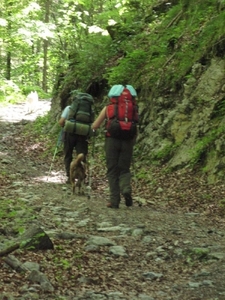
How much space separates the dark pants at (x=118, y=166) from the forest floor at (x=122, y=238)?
0.32m

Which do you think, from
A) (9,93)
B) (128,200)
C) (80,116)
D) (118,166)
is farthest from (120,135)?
(9,93)

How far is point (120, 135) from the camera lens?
25.6 ft

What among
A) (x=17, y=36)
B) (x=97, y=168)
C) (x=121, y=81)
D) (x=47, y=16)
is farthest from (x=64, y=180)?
(x=47, y=16)

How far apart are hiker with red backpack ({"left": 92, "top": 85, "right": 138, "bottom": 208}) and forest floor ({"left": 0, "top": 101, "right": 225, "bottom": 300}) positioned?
39cm

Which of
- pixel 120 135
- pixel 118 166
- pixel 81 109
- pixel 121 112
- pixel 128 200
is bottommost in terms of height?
pixel 128 200

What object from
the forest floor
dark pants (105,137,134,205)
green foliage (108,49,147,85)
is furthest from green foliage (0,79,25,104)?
dark pants (105,137,134,205)

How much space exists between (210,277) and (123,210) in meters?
3.32

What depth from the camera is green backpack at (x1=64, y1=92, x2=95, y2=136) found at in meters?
9.70

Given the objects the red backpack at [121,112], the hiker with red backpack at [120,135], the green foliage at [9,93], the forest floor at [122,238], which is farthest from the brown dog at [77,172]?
the green foliage at [9,93]

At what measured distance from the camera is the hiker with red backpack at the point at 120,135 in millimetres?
7703

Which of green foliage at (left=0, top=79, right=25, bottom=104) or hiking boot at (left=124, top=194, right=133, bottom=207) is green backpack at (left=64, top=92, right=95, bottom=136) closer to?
hiking boot at (left=124, top=194, right=133, bottom=207)

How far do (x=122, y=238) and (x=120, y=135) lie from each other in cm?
239

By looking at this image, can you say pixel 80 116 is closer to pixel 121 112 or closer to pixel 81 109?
pixel 81 109

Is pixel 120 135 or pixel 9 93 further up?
pixel 120 135
